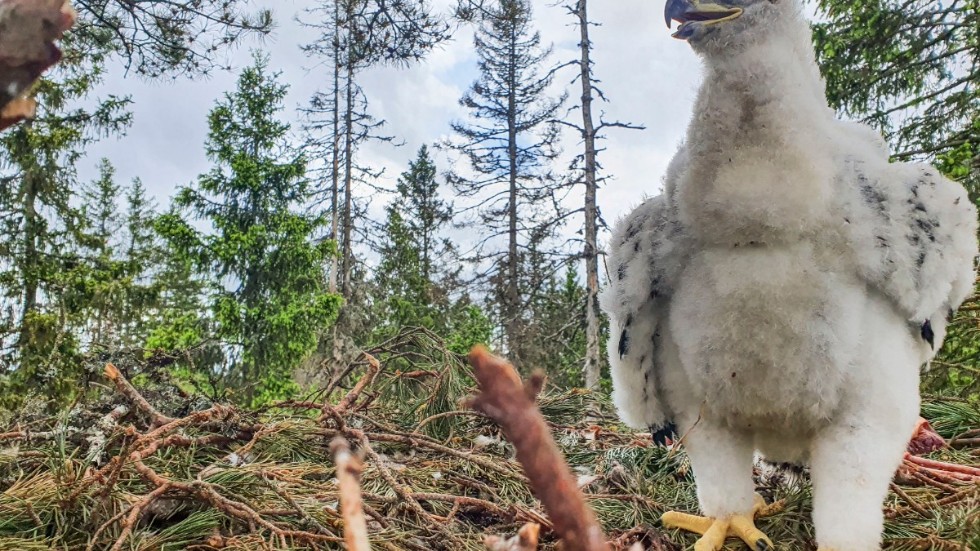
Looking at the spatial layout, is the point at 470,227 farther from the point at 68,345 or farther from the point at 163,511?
the point at 163,511

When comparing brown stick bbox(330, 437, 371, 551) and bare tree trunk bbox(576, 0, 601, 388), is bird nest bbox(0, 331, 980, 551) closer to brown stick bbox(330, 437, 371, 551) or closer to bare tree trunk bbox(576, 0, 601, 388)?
brown stick bbox(330, 437, 371, 551)

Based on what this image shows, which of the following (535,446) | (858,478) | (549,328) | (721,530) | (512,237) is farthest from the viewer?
(512,237)

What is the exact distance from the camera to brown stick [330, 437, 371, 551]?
35 centimetres

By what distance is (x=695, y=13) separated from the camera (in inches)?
86.9

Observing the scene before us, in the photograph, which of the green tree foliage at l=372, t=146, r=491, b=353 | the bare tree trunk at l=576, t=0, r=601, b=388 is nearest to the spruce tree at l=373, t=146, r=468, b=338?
the green tree foliage at l=372, t=146, r=491, b=353

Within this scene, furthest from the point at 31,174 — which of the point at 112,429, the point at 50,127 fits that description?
the point at 112,429

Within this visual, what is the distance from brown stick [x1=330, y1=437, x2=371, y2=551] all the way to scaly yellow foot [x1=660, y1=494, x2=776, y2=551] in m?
2.34

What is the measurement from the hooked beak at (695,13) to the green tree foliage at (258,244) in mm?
14919

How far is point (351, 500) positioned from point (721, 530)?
8.00 ft

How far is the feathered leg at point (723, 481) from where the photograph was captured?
242 centimetres

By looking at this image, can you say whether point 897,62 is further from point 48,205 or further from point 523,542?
point 48,205

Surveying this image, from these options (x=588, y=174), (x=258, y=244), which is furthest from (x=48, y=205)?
(x=588, y=174)

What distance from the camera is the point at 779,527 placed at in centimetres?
257

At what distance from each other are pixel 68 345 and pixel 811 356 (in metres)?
12.7
